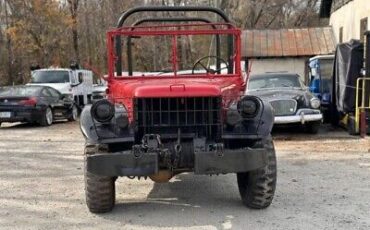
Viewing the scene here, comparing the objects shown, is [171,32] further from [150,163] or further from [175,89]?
[150,163]

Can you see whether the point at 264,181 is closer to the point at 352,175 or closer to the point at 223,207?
the point at 223,207

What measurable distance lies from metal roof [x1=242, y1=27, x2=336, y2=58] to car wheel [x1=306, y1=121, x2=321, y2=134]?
43.8ft

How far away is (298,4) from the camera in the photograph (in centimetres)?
4788

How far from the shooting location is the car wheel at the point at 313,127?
12.9 m

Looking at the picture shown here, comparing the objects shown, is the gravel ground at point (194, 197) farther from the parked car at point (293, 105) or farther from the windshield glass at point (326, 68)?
the windshield glass at point (326, 68)

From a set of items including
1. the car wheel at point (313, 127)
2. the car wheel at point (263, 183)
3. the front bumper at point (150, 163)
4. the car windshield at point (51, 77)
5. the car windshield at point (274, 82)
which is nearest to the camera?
the front bumper at point (150, 163)

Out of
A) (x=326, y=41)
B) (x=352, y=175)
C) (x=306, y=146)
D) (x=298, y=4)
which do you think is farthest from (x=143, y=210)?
(x=298, y=4)

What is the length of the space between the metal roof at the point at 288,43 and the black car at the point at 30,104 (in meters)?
10.9

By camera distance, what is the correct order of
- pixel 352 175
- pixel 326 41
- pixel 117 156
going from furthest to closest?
pixel 326 41, pixel 352 175, pixel 117 156

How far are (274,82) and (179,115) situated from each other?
840 cm

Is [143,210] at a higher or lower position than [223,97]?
lower

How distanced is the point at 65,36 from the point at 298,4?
20712mm

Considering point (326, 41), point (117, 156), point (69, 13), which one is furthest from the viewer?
point (69, 13)

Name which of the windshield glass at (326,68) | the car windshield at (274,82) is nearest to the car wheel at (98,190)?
the car windshield at (274,82)
